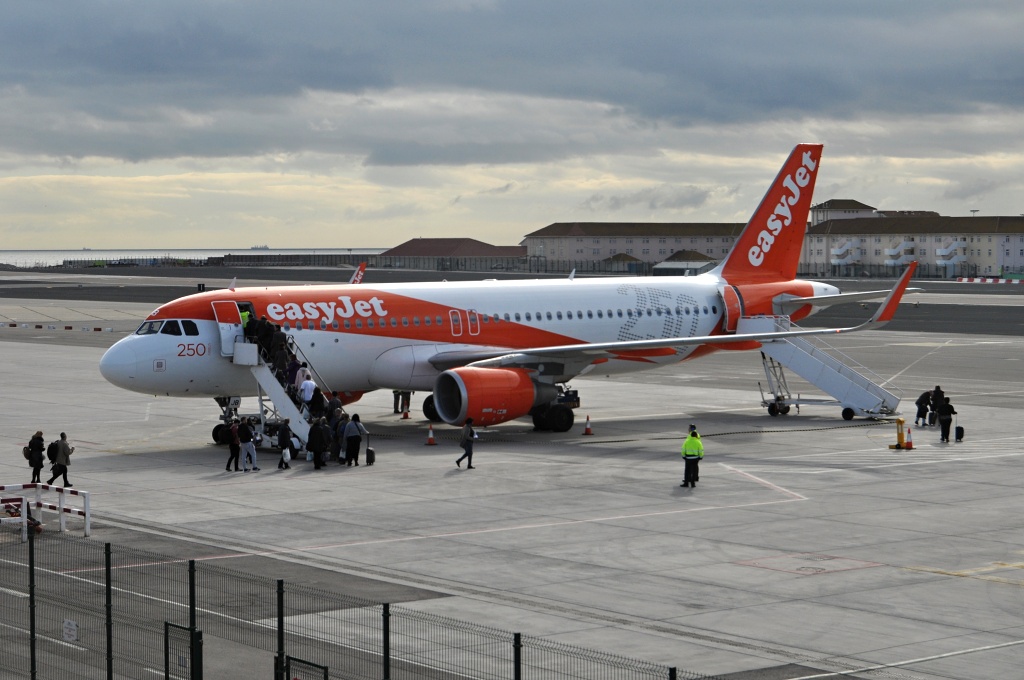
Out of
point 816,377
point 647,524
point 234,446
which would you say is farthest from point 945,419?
point 234,446

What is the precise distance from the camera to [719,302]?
5394 centimetres

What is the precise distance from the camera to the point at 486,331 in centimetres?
4778

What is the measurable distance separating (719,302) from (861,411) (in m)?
7.27

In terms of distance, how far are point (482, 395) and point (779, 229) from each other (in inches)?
746

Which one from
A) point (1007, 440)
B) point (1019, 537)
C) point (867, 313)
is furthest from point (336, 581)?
point (867, 313)

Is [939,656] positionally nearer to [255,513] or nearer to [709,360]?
[255,513]

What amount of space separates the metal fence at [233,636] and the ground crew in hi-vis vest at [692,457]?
13258 mm

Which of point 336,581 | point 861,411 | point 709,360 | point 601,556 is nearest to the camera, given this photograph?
point 336,581

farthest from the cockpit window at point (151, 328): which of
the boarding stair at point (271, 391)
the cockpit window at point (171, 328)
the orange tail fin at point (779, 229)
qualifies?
the orange tail fin at point (779, 229)

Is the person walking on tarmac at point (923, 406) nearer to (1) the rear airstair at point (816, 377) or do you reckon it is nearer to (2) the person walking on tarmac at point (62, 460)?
(1) the rear airstair at point (816, 377)

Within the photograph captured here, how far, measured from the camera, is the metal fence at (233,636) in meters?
18.7

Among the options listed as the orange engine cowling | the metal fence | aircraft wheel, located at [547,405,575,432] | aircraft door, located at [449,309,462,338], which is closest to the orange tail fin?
aircraft wheel, located at [547,405,575,432]

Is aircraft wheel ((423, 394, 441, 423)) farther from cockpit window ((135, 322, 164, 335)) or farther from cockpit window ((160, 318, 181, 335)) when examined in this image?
cockpit window ((135, 322, 164, 335))

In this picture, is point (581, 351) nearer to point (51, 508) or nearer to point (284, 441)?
point (284, 441)
